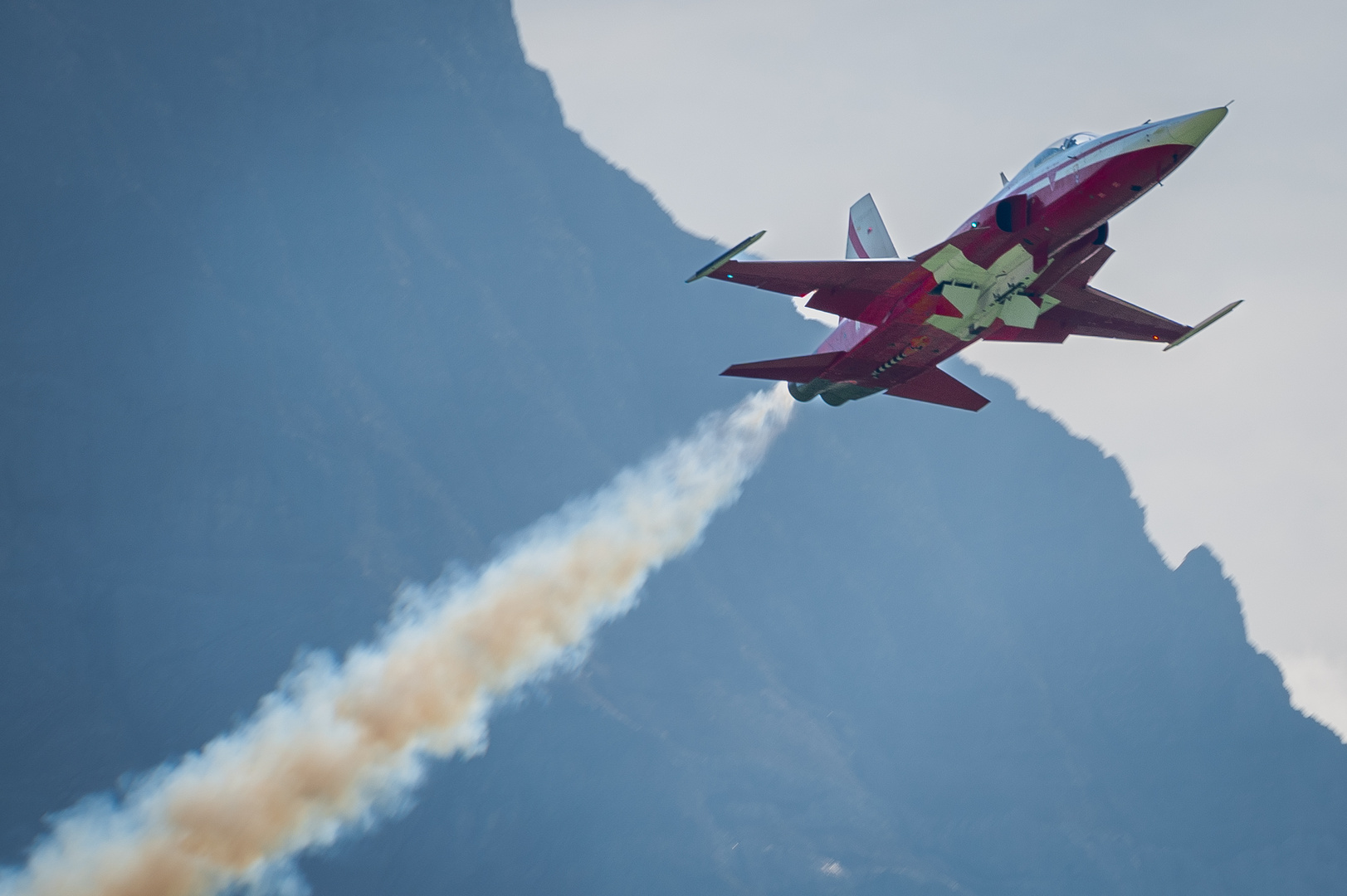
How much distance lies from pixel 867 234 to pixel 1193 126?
1840cm

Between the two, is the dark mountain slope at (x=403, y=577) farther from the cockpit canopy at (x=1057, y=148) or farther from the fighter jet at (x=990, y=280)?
the cockpit canopy at (x=1057, y=148)

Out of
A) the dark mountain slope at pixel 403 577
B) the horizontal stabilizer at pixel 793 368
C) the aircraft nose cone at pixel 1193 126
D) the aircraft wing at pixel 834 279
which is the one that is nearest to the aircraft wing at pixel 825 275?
the aircraft wing at pixel 834 279

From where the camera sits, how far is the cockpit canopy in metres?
32.9

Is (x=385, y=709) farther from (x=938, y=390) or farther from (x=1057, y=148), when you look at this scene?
(x=1057, y=148)

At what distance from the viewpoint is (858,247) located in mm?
47344

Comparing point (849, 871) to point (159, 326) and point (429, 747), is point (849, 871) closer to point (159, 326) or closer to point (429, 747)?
point (429, 747)

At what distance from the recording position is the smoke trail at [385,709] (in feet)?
199

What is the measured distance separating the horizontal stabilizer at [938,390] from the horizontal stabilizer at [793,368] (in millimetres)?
3602

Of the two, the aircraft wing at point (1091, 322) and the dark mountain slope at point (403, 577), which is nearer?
the aircraft wing at point (1091, 322)

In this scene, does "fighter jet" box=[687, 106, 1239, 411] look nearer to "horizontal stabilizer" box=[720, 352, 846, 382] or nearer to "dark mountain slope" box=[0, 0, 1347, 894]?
"horizontal stabilizer" box=[720, 352, 846, 382]

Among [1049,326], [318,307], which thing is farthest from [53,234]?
[1049,326]

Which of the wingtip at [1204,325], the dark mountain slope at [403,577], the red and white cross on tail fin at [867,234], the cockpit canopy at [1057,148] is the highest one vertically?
the dark mountain slope at [403,577]

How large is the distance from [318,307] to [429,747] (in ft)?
431

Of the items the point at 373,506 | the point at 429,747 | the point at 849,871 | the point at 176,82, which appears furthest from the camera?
the point at 176,82
